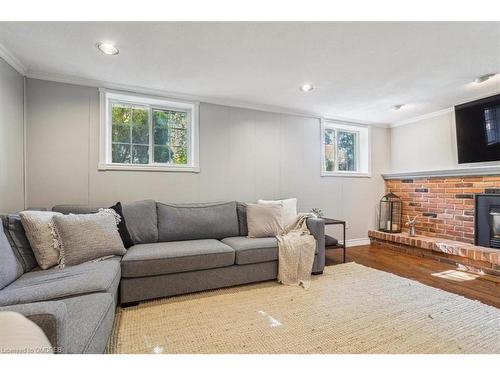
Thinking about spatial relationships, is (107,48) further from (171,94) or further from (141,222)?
(141,222)

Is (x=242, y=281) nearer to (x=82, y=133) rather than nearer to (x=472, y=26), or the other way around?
(x=82, y=133)

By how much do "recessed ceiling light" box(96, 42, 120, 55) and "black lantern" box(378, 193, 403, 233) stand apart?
4.47m

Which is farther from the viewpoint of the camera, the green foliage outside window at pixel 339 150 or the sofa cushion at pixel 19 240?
the green foliage outside window at pixel 339 150

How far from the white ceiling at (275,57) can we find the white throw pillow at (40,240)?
1404 millimetres

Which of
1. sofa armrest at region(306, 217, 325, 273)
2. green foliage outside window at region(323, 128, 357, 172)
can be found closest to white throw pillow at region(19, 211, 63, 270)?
sofa armrest at region(306, 217, 325, 273)

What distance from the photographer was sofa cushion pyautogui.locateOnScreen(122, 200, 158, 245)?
97.4 inches

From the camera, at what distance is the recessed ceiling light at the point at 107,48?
2002 millimetres

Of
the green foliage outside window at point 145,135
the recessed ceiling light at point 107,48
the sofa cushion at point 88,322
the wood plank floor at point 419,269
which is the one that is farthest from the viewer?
the green foliage outside window at point 145,135

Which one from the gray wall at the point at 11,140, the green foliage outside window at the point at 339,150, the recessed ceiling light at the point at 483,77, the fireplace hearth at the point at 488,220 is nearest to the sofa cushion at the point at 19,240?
the gray wall at the point at 11,140

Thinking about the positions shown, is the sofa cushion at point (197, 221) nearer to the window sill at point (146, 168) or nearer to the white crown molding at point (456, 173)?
the window sill at point (146, 168)

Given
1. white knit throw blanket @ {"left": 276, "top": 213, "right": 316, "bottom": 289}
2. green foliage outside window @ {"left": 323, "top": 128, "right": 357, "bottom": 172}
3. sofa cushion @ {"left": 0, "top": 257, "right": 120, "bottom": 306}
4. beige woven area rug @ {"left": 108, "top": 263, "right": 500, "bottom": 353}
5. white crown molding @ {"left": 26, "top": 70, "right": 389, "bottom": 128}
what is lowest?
beige woven area rug @ {"left": 108, "top": 263, "right": 500, "bottom": 353}

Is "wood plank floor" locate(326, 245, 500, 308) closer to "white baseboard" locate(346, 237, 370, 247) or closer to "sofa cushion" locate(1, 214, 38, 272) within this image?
"white baseboard" locate(346, 237, 370, 247)

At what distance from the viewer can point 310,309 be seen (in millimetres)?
1981
